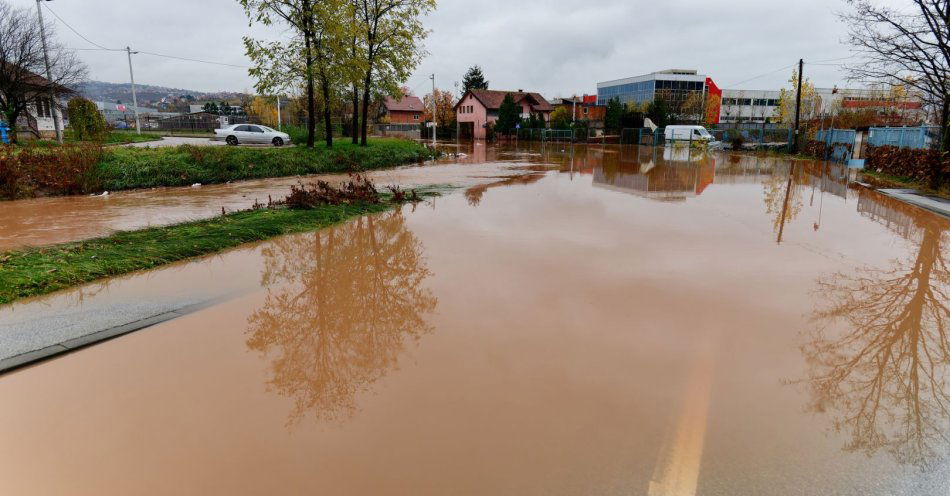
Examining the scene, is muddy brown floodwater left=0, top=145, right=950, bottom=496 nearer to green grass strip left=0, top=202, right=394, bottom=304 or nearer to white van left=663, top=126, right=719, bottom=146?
green grass strip left=0, top=202, right=394, bottom=304

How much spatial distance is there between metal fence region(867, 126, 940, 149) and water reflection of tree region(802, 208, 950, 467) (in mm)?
17877

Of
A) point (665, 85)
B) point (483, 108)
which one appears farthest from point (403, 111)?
point (665, 85)

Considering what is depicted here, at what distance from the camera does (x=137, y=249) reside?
8500 millimetres

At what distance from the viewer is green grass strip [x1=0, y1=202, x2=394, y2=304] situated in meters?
6.95

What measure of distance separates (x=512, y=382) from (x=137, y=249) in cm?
700

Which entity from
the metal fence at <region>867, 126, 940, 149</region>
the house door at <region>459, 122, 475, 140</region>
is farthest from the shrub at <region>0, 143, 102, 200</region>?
the house door at <region>459, 122, 475, 140</region>

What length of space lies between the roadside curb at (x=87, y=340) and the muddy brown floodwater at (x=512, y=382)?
15cm

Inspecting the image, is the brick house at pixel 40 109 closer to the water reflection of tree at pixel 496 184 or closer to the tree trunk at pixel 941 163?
the water reflection of tree at pixel 496 184

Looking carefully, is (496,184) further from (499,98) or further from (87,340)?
(499,98)

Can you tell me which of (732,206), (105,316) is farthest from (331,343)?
(732,206)

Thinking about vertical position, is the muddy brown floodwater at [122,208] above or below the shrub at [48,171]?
below

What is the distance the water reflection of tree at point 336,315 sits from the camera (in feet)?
15.4

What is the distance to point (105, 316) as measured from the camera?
19.7 ft

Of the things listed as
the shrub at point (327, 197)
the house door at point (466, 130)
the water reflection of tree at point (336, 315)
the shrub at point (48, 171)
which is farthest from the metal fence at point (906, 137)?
the house door at point (466, 130)
